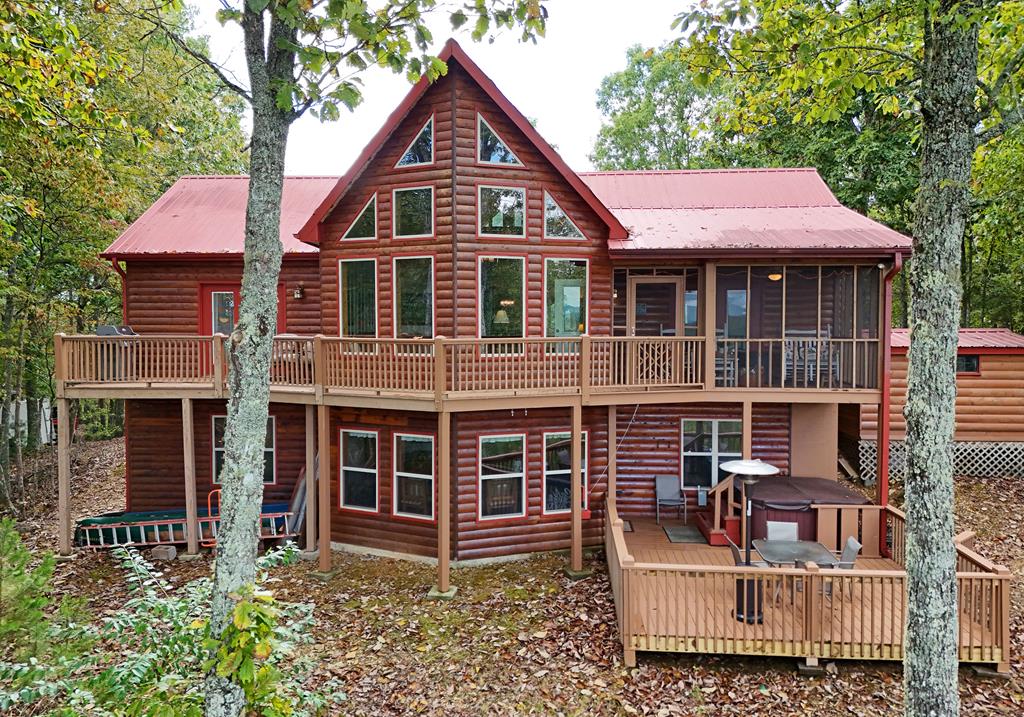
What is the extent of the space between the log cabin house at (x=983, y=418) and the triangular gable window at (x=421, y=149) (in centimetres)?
1253

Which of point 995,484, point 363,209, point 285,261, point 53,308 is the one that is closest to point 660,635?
point 363,209

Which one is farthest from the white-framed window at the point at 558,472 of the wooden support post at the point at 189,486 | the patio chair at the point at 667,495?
the wooden support post at the point at 189,486

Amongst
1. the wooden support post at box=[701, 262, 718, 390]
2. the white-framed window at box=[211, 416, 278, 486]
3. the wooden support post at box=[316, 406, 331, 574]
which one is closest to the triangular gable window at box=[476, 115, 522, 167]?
the wooden support post at box=[701, 262, 718, 390]

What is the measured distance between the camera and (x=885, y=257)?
36.3 ft

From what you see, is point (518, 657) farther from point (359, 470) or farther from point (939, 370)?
point (939, 370)

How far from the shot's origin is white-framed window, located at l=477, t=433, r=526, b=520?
11422 mm

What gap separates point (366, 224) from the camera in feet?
38.6

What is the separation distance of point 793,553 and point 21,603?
9.05 metres

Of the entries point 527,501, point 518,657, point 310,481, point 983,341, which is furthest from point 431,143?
point 983,341

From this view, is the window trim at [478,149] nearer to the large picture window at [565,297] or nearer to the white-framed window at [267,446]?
the large picture window at [565,297]

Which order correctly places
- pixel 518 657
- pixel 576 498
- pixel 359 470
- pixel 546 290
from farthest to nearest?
pixel 359 470
pixel 546 290
pixel 576 498
pixel 518 657

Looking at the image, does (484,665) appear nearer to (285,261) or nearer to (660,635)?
(660,635)

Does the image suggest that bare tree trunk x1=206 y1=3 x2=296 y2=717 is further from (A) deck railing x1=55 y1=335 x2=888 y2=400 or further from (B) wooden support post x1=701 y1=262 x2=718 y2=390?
(B) wooden support post x1=701 y1=262 x2=718 y2=390

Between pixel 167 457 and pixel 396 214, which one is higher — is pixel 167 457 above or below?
below
